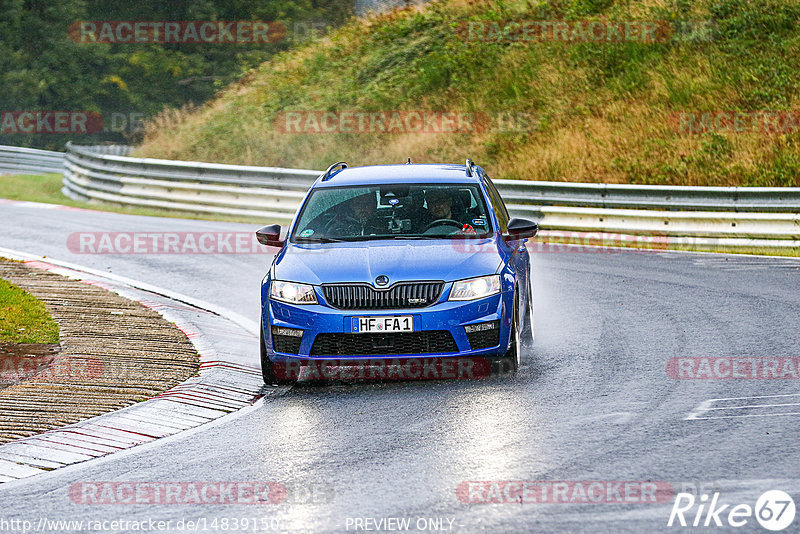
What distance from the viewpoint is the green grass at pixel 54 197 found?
23.9 metres

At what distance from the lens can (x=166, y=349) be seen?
1062cm

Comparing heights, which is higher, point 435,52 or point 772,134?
point 435,52

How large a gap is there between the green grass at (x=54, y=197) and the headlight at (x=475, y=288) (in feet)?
46.5

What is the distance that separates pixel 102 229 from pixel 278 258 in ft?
37.6

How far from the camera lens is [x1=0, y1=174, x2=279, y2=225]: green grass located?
23.9 metres

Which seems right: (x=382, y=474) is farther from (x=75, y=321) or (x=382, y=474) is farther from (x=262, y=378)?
(x=75, y=321)

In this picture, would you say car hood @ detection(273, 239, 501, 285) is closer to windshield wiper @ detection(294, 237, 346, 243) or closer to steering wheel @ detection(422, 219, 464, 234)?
windshield wiper @ detection(294, 237, 346, 243)

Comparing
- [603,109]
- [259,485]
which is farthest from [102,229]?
[259,485]

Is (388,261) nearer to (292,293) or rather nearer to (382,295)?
(382,295)

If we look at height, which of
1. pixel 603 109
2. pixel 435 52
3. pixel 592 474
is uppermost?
pixel 435 52

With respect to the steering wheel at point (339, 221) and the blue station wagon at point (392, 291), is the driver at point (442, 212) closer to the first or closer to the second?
the blue station wagon at point (392, 291)

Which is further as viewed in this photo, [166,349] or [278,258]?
[166,349]

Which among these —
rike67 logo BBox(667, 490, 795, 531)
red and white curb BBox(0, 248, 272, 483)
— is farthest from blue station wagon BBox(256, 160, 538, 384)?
rike67 logo BBox(667, 490, 795, 531)

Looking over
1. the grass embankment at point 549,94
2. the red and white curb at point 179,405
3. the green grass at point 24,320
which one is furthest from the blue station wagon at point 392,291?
the grass embankment at point 549,94
